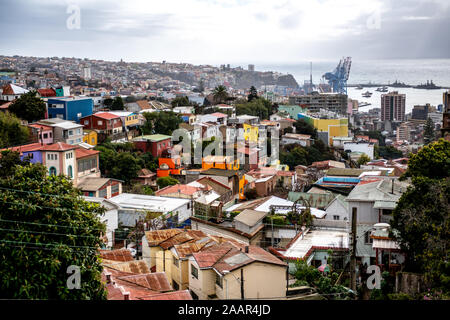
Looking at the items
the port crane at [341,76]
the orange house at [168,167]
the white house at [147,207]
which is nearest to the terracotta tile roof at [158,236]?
the white house at [147,207]

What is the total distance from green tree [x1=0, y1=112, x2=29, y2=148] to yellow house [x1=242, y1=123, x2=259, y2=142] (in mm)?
7110

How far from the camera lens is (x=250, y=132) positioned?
15.9 m

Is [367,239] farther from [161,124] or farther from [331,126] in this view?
[331,126]

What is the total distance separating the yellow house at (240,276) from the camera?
161 inches

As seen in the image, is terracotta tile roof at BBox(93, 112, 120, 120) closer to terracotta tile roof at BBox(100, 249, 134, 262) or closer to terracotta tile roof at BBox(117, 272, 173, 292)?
terracotta tile roof at BBox(100, 249, 134, 262)

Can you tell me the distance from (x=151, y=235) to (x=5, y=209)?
247 cm

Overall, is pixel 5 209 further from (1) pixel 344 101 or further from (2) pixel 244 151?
(1) pixel 344 101

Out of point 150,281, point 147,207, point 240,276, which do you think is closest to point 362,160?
point 147,207

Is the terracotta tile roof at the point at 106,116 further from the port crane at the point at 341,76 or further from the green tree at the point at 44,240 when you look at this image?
the port crane at the point at 341,76

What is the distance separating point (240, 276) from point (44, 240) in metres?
1.62

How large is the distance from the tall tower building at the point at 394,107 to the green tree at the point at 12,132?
103ft

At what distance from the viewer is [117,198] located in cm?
869
